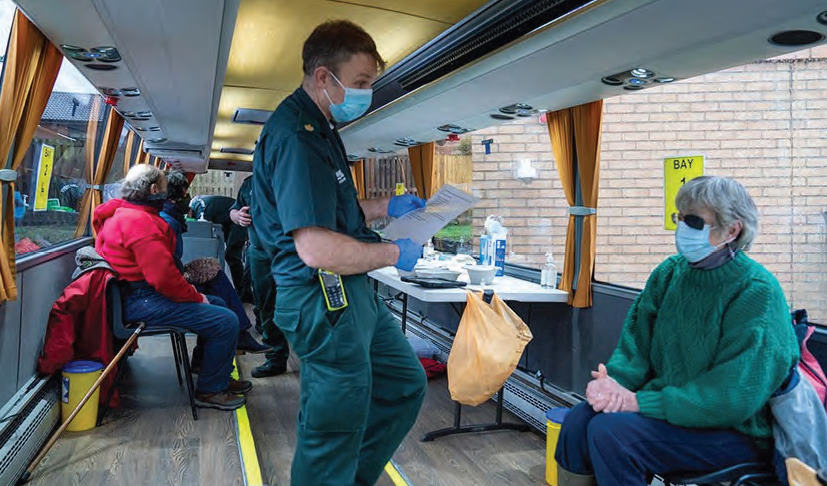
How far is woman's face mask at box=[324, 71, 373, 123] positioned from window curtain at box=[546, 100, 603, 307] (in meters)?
1.95

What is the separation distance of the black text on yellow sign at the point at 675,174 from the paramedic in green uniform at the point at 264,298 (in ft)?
8.94

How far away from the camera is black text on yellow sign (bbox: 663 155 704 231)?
123 inches

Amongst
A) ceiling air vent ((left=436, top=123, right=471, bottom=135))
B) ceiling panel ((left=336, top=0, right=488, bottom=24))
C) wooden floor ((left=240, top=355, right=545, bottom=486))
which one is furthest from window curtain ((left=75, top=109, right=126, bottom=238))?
ceiling panel ((left=336, top=0, right=488, bottom=24))

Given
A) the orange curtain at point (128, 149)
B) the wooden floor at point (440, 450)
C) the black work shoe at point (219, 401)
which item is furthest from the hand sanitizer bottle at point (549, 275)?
the orange curtain at point (128, 149)

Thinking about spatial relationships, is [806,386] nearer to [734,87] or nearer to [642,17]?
[642,17]

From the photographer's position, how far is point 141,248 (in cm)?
376

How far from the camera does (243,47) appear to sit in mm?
4395

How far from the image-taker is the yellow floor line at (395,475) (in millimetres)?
3092

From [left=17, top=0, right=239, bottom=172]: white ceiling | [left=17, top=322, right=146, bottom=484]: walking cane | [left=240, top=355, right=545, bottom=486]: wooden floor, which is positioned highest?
[left=17, top=0, right=239, bottom=172]: white ceiling

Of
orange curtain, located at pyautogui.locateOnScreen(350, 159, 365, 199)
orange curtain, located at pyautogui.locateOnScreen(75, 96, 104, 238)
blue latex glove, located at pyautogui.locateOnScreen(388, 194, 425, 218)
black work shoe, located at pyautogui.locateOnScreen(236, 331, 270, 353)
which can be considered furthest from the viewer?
orange curtain, located at pyautogui.locateOnScreen(350, 159, 365, 199)

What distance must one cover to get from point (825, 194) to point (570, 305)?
1.64 metres

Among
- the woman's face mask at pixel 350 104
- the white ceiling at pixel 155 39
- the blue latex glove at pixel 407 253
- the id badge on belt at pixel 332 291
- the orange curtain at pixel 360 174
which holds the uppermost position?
the white ceiling at pixel 155 39

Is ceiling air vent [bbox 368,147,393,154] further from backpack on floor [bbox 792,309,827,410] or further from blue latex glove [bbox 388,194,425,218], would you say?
backpack on floor [bbox 792,309,827,410]

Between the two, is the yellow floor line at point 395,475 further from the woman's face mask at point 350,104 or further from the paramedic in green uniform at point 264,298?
the woman's face mask at point 350,104
